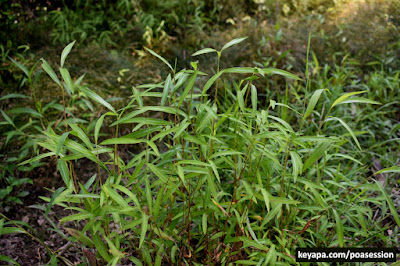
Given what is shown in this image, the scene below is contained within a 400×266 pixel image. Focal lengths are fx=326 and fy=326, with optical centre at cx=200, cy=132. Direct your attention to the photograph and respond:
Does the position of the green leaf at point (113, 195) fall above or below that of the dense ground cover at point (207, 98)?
above

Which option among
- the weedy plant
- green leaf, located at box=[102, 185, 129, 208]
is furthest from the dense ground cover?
green leaf, located at box=[102, 185, 129, 208]

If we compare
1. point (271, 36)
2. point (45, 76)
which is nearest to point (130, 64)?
point (45, 76)

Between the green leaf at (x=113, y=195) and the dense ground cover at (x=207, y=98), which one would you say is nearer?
the green leaf at (x=113, y=195)

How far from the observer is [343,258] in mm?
1662

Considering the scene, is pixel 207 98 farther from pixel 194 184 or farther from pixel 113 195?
pixel 113 195

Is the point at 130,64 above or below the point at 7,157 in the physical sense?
above

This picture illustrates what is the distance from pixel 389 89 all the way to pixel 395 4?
1.29m

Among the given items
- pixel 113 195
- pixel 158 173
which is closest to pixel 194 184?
pixel 158 173

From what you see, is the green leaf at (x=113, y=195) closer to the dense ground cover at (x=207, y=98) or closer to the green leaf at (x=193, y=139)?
the dense ground cover at (x=207, y=98)

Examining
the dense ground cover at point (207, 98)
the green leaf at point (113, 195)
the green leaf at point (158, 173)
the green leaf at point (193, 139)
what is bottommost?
the dense ground cover at point (207, 98)

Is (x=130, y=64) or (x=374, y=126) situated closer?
(x=374, y=126)

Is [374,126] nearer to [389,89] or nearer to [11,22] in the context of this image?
[389,89]

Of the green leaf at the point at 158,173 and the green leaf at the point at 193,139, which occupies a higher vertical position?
the green leaf at the point at 193,139

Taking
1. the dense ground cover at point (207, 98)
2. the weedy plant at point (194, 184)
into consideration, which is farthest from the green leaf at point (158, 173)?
the dense ground cover at point (207, 98)
